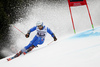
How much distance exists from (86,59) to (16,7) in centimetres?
1041

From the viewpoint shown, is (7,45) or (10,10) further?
(10,10)

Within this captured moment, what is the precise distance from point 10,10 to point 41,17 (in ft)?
9.22

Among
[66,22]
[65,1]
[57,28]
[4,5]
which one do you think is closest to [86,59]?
[57,28]

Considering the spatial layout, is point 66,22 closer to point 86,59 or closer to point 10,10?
point 10,10

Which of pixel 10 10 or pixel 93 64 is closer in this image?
pixel 93 64

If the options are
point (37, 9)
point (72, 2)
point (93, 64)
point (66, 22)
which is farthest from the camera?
point (37, 9)

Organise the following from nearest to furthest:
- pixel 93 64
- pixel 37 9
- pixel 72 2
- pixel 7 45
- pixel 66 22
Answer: pixel 93 64, pixel 72 2, pixel 7 45, pixel 66 22, pixel 37 9

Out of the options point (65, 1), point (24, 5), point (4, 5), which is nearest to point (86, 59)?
point (4, 5)

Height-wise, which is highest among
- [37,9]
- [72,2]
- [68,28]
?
[37,9]

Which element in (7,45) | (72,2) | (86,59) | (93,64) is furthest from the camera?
(7,45)

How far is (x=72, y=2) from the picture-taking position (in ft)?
17.2

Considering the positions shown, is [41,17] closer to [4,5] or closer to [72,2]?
[4,5]

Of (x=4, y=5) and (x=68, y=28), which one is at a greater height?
(x=4, y=5)

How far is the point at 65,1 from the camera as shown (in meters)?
13.5
